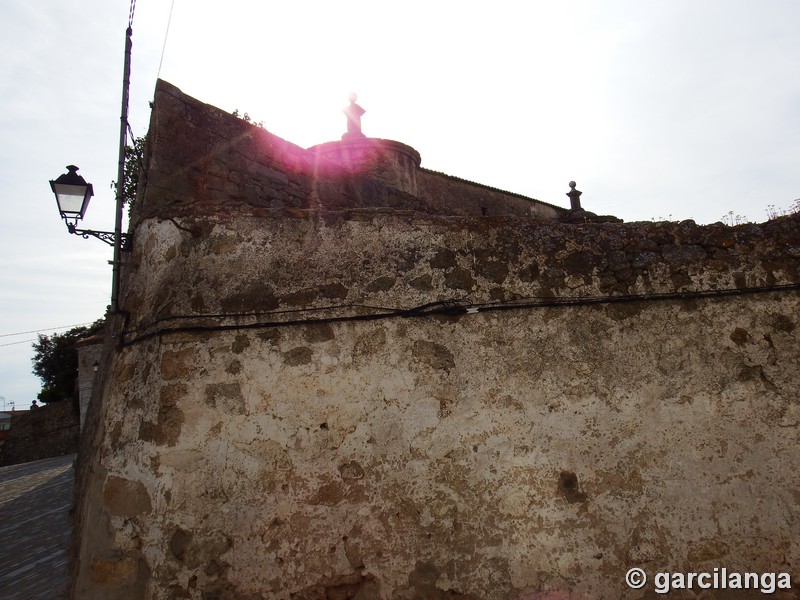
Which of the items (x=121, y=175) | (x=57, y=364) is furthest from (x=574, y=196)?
(x=57, y=364)

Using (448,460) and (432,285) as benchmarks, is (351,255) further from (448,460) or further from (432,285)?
(448,460)

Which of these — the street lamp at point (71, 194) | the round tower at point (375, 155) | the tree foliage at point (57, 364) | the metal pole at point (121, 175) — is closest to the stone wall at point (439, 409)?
the metal pole at point (121, 175)

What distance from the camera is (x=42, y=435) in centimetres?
2395

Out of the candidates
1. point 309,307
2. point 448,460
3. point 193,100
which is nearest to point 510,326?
point 448,460

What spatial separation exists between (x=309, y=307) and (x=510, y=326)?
126 cm

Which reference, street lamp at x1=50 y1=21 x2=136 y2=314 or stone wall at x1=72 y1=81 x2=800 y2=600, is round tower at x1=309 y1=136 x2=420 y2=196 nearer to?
street lamp at x1=50 y1=21 x2=136 y2=314

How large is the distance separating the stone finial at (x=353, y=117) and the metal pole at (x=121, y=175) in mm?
7702

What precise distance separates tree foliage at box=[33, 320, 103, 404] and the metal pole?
2921cm

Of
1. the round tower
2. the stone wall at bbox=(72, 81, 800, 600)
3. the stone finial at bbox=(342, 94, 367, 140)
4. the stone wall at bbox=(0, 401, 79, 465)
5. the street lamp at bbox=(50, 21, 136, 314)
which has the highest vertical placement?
the stone finial at bbox=(342, 94, 367, 140)

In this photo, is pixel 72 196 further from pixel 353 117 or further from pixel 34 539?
pixel 353 117

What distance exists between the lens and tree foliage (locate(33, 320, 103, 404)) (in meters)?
30.9

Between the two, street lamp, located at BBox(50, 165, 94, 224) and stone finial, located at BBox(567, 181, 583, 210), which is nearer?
street lamp, located at BBox(50, 165, 94, 224)

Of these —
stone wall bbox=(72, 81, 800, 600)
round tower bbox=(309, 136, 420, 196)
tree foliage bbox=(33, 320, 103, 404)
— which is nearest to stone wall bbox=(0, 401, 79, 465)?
tree foliage bbox=(33, 320, 103, 404)

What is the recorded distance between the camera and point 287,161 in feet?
17.2
